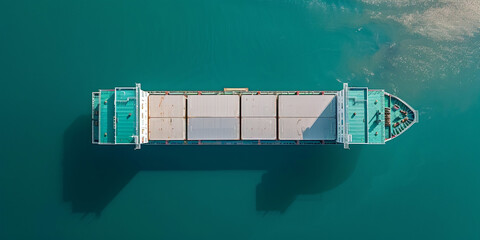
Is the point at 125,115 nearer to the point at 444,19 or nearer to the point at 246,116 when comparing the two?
the point at 246,116

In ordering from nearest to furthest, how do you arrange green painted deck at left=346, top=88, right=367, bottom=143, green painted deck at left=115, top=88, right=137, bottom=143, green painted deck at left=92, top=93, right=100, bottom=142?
green painted deck at left=115, top=88, right=137, bottom=143 < green painted deck at left=346, top=88, right=367, bottom=143 < green painted deck at left=92, top=93, right=100, bottom=142

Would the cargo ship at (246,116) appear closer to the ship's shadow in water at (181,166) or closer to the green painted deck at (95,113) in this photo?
the green painted deck at (95,113)

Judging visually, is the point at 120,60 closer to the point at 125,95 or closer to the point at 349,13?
the point at 125,95

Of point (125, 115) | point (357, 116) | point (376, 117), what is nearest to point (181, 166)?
point (125, 115)

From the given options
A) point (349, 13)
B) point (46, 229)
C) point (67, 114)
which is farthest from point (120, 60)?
point (349, 13)

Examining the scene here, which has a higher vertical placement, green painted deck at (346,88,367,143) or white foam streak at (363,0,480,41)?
white foam streak at (363,0,480,41)

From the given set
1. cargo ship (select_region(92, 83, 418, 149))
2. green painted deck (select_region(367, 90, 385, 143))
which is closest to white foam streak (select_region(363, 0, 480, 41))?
cargo ship (select_region(92, 83, 418, 149))

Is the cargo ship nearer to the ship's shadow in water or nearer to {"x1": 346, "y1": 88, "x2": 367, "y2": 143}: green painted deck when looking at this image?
{"x1": 346, "y1": 88, "x2": 367, "y2": 143}: green painted deck

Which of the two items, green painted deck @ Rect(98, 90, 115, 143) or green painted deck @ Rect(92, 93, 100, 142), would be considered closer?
green painted deck @ Rect(98, 90, 115, 143)
